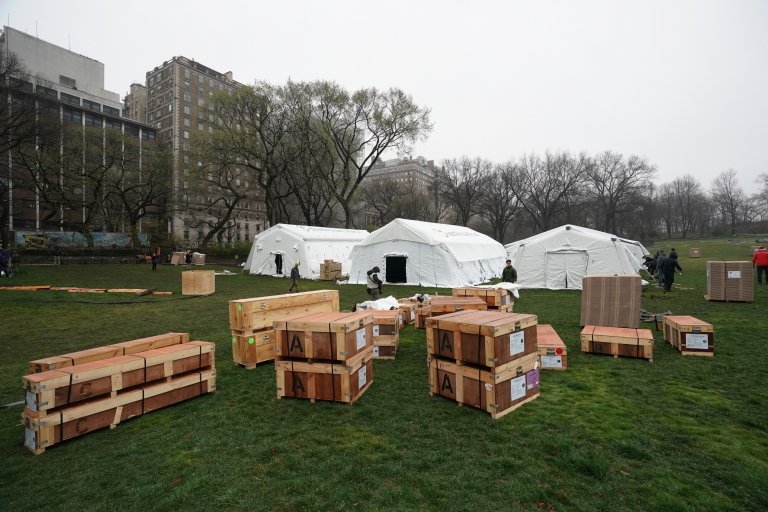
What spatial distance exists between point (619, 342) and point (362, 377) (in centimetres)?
531

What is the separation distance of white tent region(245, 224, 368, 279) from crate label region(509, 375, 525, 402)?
2325cm

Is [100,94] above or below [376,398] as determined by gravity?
above

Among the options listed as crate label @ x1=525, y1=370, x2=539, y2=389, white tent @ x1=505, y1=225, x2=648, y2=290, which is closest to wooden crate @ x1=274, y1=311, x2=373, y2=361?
crate label @ x1=525, y1=370, x2=539, y2=389

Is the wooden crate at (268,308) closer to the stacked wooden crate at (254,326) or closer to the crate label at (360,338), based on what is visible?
the stacked wooden crate at (254,326)

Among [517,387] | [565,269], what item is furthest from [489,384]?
[565,269]

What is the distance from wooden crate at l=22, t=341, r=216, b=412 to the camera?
438 cm

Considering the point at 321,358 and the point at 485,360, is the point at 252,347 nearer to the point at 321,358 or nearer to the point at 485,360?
the point at 321,358

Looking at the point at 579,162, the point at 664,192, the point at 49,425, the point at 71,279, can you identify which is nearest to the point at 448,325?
the point at 49,425

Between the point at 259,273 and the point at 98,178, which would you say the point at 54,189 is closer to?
the point at 98,178

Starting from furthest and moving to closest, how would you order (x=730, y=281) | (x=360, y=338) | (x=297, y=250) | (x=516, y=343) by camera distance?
(x=297, y=250), (x=730, y=281), (x=360, y=338), (x=516, y=343)

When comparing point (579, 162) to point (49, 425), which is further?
point (579, 162)

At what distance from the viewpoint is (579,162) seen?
Result: 52.5m

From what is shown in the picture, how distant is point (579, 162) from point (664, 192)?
40.5 m

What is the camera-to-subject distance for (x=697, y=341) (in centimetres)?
752
